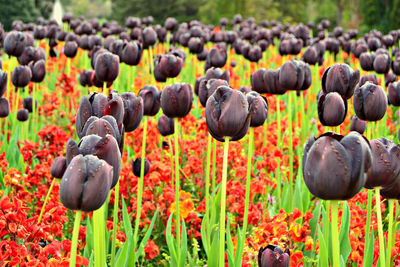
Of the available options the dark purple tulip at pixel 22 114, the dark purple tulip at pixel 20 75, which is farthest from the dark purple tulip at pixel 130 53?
the dark purple tulip at pixel 22 114

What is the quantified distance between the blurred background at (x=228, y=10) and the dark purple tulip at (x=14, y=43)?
462 inches

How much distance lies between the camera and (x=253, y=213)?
8.38ft

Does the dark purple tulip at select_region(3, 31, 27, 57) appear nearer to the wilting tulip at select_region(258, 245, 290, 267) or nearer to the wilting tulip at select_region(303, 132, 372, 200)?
the wilting tulip at select_region(258, 245, 290, 267)

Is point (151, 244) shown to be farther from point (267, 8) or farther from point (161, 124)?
point (267, 8)

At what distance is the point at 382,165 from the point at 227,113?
19.1 inches

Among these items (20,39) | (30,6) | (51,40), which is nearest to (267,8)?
(30,6)

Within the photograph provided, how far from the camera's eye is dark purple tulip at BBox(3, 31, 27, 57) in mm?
3750

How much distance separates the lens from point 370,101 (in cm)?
197

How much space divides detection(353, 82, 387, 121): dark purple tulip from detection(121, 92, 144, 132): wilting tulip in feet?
2.96

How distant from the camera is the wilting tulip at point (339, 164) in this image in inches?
44.6

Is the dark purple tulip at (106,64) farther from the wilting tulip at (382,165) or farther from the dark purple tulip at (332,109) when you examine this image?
the wilting tulip at (382,165)

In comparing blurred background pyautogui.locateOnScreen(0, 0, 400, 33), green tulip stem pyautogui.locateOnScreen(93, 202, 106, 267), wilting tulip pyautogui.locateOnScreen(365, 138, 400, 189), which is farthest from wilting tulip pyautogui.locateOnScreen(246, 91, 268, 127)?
blurred background pyautogui.locateOnScreen(0, 0, 400, 33)

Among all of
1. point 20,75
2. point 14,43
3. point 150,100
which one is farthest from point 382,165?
point 14,43

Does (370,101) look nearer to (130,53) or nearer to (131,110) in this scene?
(131,110)
